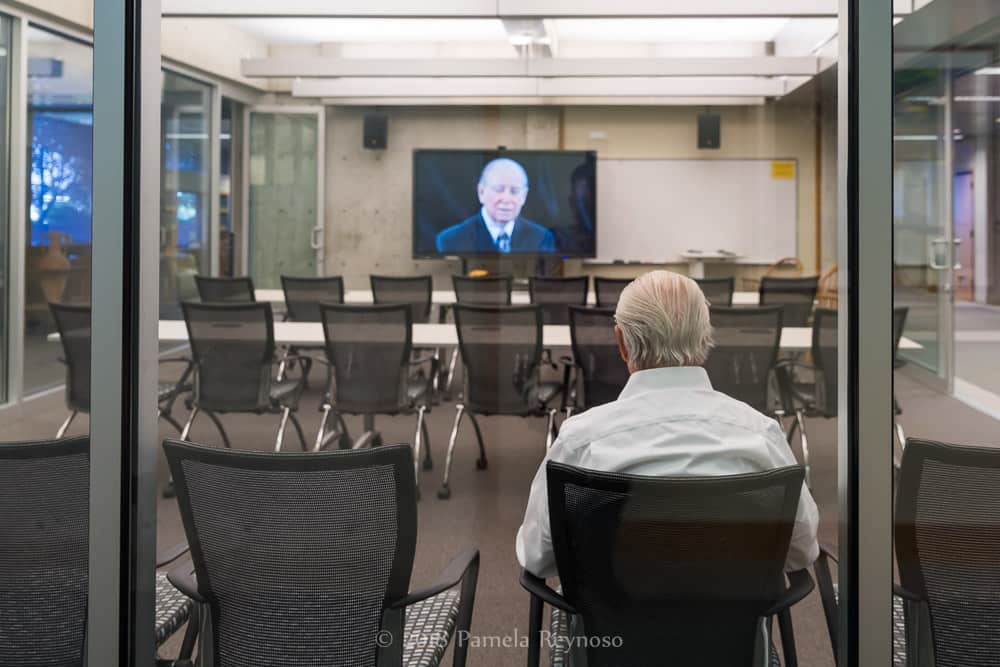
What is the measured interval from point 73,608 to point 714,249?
563 cm

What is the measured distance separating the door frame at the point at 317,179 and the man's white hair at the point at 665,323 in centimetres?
420

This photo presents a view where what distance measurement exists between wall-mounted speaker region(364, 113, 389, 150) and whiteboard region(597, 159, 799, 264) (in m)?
2.18

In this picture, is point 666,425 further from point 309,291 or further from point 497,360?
point 309,291

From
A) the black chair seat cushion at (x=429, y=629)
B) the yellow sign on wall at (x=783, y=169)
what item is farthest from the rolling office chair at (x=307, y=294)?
the black chair seat cushion at (x=429, y=629)

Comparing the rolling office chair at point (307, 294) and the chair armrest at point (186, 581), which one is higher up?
the rolling office chair at point (307, 294)

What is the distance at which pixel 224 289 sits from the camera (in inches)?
166

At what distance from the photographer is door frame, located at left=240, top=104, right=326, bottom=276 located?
5469 millimetres

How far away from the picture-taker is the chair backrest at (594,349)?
306 cm

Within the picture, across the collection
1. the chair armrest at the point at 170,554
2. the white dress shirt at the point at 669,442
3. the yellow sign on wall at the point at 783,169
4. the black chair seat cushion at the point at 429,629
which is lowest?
the black chair seat cushion at the point at 429,629

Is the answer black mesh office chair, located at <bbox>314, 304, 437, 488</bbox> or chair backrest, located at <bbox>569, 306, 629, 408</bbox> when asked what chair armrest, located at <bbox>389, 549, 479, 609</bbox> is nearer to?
chair backrest, located at <bbox>569, 306, 629, 408</bbox>

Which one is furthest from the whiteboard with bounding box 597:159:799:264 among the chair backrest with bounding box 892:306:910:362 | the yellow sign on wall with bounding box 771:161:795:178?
the chair backrest with bounding box 892:306:910:362

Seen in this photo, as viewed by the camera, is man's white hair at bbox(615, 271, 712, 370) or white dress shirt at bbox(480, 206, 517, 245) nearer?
man's white hair at bbox(615, 271, 712, 370)

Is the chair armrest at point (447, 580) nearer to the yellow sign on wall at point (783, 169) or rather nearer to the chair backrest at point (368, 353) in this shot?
the chair backrest at point (368, 353)

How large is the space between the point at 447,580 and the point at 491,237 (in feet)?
17.1
